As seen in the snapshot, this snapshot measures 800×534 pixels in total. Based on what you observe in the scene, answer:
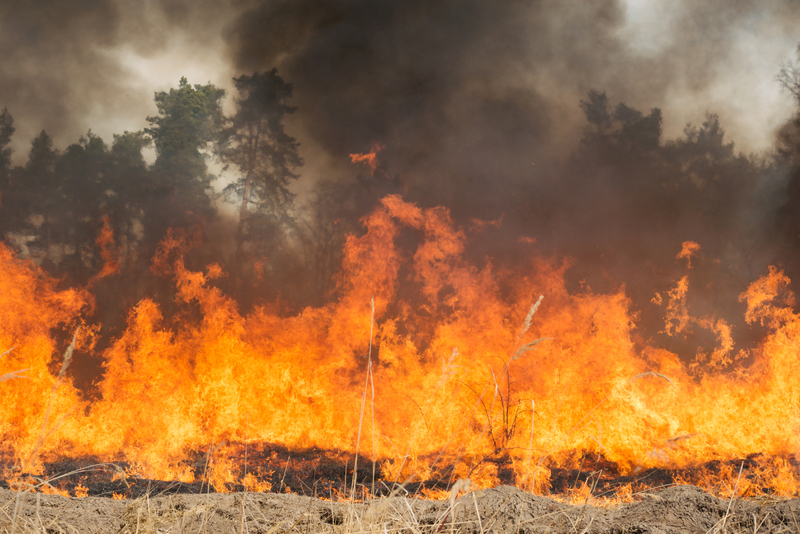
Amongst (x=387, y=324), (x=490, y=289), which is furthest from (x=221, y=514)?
(x=490, y=289)

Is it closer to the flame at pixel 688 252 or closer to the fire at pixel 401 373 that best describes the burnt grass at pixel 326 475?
the fire at pixel 401 373

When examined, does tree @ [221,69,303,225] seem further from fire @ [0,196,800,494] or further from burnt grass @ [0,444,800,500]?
burnt grass @ [0,444,800,500]

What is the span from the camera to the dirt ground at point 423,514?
84.7 inches

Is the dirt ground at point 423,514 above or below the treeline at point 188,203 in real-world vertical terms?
below

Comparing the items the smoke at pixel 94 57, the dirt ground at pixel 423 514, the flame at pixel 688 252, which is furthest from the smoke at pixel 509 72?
the dirt ground at pixel 423 514

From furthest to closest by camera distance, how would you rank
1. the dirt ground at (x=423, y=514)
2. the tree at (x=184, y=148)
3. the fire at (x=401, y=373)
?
the tree at (x=184, y=148) → the fire at (x=401, y=373) → the dirt ground at (x=423, y=514)

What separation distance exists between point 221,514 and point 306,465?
4103 mm

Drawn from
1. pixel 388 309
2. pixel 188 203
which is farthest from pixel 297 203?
pixel 388 309

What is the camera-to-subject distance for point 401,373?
24.0 ft

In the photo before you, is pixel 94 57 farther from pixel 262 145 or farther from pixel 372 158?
pixel 372 158

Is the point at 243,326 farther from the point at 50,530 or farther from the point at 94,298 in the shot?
the point at 50,530

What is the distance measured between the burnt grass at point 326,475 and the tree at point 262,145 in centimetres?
518

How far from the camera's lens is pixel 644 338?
296 inches

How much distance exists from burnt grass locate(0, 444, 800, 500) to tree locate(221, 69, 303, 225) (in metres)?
5.18
